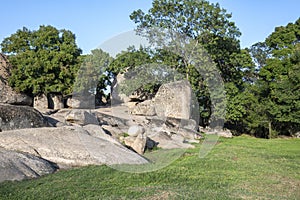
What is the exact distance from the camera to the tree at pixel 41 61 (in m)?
34.2

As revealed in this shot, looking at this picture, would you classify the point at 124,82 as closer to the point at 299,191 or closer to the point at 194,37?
the point at 194,37

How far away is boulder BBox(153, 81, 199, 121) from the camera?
2162 centimetres

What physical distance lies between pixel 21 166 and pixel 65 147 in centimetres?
253

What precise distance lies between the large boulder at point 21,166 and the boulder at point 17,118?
3545 millimetres

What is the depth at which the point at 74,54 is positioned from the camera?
1442 inches

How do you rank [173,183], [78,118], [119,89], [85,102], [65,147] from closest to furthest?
[173,183], [65,147], [78,118], [119,89], [85,102]

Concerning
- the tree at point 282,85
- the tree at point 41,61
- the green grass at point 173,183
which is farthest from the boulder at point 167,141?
the tree at point 41,61

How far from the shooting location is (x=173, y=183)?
9.55 metres

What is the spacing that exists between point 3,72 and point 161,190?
30933 mm

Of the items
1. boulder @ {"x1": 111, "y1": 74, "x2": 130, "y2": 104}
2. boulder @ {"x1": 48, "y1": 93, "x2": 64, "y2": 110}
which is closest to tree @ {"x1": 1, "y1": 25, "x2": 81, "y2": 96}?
boulder @ {"x1": 48, "y1": 93, "x2": 64, "y2": 110}

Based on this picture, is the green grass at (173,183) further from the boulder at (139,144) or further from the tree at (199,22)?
the tree at (199,22)

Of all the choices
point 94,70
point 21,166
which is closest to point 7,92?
point 94,70

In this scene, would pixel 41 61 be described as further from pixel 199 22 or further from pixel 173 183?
pixel 173 183

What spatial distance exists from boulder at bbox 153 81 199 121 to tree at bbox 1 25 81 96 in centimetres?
1369
